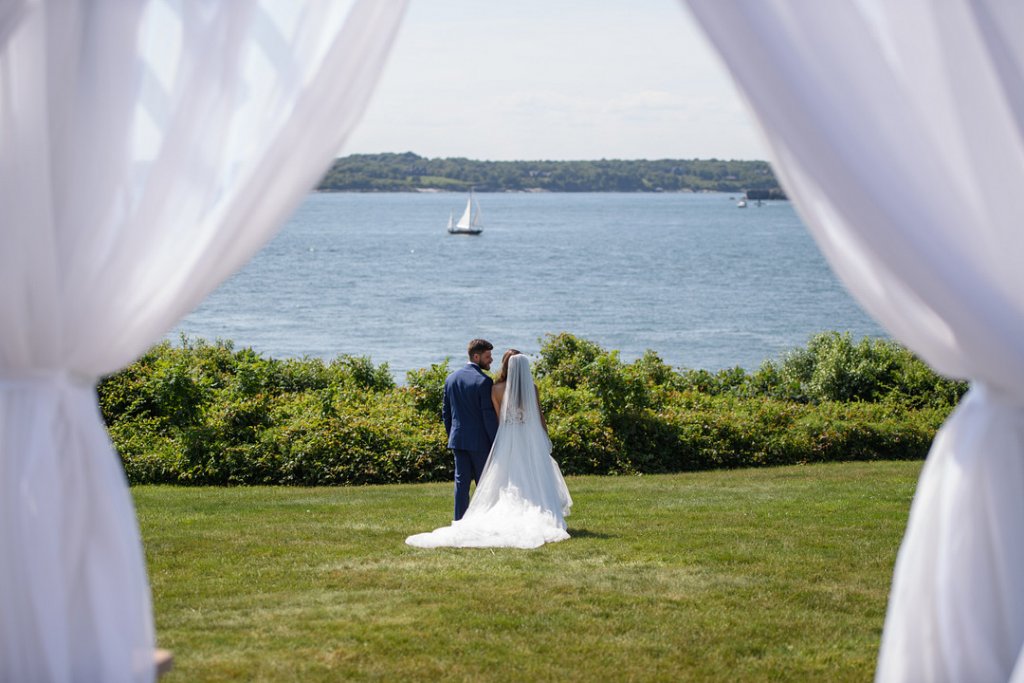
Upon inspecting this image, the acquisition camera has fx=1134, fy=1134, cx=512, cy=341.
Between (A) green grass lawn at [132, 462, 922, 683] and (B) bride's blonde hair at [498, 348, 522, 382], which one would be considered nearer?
(A) green grass lawn at [132, 462, 922, 683]

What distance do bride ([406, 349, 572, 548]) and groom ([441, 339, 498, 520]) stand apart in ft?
0.38

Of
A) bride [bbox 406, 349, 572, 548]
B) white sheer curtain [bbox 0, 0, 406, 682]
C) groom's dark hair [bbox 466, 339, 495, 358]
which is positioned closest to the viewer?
white sheer curtain [bbox 0, 0, 406, 682]

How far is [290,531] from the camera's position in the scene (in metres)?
9.71

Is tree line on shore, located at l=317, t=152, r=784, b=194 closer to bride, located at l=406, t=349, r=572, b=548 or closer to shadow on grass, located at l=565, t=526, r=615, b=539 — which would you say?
bride, located at l=406, t=349, r=572, b=548

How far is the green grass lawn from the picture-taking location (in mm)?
5828

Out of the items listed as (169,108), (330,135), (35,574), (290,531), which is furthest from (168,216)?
(290,531)

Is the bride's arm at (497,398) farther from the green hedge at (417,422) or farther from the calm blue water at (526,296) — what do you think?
the calm blue water at (526,296)

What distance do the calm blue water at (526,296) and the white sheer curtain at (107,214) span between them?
3545 cm

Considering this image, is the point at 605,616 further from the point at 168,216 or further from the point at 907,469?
the point at 907,469

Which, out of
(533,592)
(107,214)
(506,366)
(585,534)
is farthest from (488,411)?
(107,214)

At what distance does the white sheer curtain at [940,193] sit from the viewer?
3914mm

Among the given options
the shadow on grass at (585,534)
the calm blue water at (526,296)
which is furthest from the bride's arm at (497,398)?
the calm blue water at (526,296)

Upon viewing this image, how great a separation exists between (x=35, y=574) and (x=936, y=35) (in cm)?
377

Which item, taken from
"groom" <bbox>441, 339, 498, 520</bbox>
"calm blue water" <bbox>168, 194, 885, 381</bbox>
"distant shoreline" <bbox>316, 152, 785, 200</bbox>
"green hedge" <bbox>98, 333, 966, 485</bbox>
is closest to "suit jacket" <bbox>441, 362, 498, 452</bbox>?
"groom" <bbox>441, 339, 498, 520</bbox>
